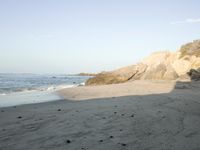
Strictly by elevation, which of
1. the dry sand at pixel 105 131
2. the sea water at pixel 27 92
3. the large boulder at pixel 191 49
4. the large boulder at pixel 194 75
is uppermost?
the large boulder at pixel 191 49

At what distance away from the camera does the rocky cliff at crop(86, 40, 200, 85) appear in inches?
1080

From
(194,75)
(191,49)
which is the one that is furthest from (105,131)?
(191,49)

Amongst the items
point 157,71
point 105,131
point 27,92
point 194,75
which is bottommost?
point 105,131

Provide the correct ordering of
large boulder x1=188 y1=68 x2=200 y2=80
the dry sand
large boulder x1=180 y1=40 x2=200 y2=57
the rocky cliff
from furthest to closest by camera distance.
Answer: large boulder x1=180 y1=40 x2=200 y2=57, the rocky cliff, large boulder x1=188 y1=68 x2=200 y2=80, the dry sand

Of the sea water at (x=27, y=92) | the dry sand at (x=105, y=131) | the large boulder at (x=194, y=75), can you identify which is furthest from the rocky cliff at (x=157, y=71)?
the dry sand at (x=105, y=131)

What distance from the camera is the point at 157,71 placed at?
1098 inches

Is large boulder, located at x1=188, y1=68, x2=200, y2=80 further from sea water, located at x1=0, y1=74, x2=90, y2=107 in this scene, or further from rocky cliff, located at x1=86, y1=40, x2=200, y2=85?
sea water, located at x1=0, y1=74, x2=90, y2=107

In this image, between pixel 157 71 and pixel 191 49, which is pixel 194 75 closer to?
pixel 157 71

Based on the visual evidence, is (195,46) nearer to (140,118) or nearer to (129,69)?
(129,69)

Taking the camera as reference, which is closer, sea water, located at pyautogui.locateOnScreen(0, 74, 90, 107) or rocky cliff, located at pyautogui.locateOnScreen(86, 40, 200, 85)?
sea water, located at pyautogui.locateOnScreen(0, 74, 90, 107)

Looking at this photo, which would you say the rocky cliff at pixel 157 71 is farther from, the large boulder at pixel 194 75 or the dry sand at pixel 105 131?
the dry sand at pixel 105 131

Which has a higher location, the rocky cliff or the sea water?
the rocky cliff

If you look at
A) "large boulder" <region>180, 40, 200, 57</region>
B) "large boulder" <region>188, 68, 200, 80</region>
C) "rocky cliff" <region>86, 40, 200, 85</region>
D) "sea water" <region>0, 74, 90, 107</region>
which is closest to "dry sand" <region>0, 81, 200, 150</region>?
"sea water" <region>0, 74, 90, 107</region>

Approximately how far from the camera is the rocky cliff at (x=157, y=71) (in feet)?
90.0
